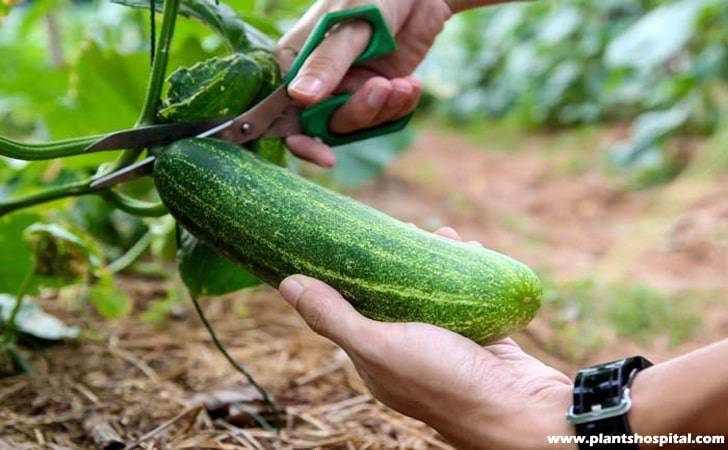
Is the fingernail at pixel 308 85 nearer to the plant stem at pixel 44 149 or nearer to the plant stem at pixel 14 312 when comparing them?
the plant stem at pixel 44 149

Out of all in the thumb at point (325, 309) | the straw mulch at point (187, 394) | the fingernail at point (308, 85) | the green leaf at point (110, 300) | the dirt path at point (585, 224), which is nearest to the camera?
the thumb at point (325, 309)

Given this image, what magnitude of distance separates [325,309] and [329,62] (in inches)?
20.8

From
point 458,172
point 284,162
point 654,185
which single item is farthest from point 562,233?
point 284,162

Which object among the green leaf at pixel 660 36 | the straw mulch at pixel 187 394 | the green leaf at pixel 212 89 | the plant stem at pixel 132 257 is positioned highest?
the green leaf at pixel 660 36

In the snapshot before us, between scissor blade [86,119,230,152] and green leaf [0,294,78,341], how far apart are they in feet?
2.43

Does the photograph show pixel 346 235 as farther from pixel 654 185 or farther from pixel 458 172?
pixel 458 172

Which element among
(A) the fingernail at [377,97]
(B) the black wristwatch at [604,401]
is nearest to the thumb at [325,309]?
(B) the black wristwatch at [604,401]

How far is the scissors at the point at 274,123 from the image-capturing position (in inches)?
59.4

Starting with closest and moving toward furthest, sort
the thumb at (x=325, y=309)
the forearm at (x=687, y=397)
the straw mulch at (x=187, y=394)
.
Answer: the forearm at (x=687, y=397)
the thumb at (x=325, y=309)
the straw mulch at (x=187, y=394)

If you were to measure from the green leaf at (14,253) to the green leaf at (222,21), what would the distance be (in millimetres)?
607

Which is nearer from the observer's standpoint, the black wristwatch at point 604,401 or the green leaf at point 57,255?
the black wristwatch at point 604,401

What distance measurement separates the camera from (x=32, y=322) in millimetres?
2062

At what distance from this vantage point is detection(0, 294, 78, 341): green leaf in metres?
2.03

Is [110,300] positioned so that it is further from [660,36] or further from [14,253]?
[660,36]
